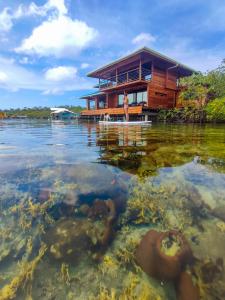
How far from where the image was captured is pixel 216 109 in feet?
52.5

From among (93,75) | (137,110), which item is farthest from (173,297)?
(93,75)

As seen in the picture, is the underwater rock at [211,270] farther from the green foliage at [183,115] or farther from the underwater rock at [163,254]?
the green foliage at [183,115]

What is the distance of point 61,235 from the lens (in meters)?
1.44

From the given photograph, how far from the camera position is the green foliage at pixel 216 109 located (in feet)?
51.4

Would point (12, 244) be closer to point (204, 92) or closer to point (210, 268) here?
point (210, 268)

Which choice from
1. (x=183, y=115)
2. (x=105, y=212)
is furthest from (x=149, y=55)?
(x=105, y=212)

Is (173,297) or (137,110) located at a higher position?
(137,110)

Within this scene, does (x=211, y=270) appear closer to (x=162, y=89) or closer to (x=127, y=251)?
(x=127, y=251)

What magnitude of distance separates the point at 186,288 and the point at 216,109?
17451mm

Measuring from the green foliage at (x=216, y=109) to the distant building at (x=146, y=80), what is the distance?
5.05 m

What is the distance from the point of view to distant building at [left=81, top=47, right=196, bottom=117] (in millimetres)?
19328

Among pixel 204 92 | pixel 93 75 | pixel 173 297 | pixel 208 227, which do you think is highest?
pixel 93 75

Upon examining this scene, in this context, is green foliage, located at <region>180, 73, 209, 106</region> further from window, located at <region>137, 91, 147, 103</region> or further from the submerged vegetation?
window, located at <region>137, 91, 147, 103</region>

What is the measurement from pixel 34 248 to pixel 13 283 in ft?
0.79
